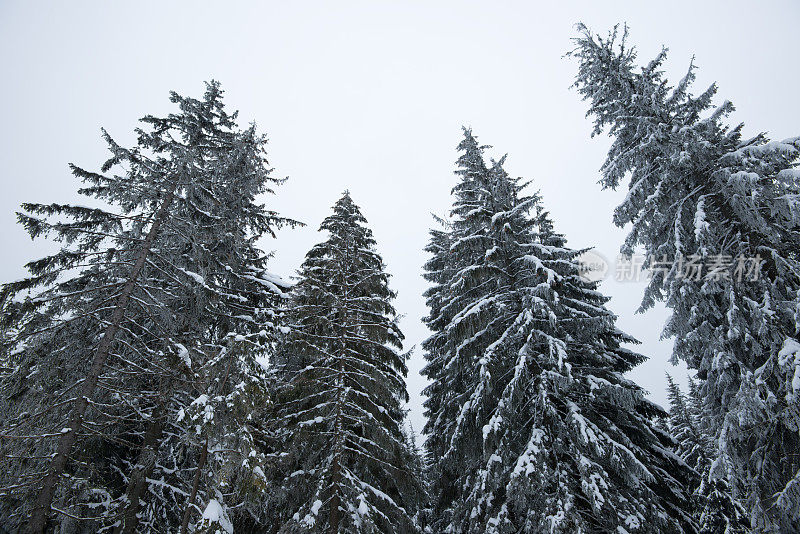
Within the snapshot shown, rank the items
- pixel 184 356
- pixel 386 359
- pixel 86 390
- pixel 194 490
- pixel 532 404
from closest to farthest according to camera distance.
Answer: pixel 194 490
pixel 86 390
pixel 184 356
pixel 532 404
pixel 386 359

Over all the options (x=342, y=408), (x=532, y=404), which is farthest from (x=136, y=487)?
(x=532, y=404)

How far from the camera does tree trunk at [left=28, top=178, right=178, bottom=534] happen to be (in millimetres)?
7414

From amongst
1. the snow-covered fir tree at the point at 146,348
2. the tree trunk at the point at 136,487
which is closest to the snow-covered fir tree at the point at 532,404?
the snow-covered fir tree at the point at 146,348

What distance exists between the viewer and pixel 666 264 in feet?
35.4

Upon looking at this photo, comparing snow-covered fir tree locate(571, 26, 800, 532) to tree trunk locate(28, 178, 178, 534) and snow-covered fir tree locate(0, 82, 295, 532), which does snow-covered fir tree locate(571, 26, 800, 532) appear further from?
tree trunk locate(28, 178, 178, 534)

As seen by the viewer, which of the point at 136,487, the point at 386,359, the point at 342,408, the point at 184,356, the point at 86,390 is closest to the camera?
the point at 86,390

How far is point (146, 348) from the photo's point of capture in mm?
9836

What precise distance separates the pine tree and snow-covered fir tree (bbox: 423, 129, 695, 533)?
5.98ft

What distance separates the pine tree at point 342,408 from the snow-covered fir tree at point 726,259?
7684mm

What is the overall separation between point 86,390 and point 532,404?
10.7 metres

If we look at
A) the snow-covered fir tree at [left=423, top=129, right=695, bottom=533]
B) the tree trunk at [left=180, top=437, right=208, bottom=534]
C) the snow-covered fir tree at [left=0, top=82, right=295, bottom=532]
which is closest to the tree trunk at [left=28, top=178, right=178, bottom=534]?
the snow-covered fir tree at [left=0, top=82, right=295, bottom=532]

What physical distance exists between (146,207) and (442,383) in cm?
1133

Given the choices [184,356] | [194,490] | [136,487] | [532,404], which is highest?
[184,356]

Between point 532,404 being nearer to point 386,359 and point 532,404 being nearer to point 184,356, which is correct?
point 386,359
